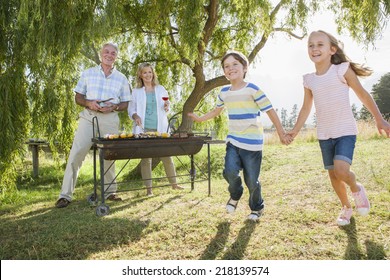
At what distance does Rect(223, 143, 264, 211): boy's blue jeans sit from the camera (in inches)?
128

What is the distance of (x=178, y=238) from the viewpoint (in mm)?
3068

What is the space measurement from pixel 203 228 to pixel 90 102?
2.00 m

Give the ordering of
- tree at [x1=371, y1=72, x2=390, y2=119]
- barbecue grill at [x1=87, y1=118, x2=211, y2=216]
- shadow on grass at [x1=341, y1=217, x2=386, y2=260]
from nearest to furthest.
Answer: shadow on grass at [x1=341, y1=217, x2=386, y2=260]
barbecue grill at [x1=87, y1=118, x2=211, y2=216]
tree at [x1=371, y1=72, x2=390, y2=119]

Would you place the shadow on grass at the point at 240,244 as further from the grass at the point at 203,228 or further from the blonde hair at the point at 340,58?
the blonde hair at the point at 340,58

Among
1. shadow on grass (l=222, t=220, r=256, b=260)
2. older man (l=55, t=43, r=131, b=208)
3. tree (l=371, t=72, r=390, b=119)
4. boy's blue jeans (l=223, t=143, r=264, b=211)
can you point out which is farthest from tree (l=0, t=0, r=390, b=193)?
tree (l=371, t=72, r=390, b=119)

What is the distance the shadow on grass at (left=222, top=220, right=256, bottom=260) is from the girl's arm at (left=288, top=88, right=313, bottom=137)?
2.87ft

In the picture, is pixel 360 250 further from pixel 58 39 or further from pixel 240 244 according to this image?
pixel 58 39

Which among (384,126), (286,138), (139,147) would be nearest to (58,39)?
(139,147)

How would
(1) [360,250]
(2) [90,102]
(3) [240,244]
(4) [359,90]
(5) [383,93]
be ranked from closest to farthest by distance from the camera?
(1) [360,250], (3) [240,244], (4) [359,90], (2) [90,102], (5) [383,93]

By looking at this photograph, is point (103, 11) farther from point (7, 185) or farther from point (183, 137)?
point (7, 185)

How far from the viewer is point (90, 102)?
14.0 ft

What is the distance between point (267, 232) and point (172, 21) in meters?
4.73

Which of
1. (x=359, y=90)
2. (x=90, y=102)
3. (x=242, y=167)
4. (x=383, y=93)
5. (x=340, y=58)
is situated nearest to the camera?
(x=359, y=90)

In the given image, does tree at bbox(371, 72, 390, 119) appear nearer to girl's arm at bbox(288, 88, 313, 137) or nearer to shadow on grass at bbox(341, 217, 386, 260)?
girl's arm at bbox(288, 88, 313, 137)
